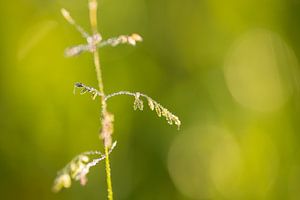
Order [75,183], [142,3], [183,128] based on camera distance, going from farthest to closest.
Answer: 1. [142,3]
2. [183,128]
3. [75,183]

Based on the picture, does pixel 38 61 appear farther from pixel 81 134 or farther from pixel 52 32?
pixel 81 134

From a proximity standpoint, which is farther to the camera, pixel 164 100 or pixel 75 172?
pixel 164 100

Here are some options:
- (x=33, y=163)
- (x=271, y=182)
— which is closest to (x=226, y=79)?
(x=271, y=182)

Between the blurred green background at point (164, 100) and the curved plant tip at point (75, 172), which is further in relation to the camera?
the blurred green background at point (164, 100)

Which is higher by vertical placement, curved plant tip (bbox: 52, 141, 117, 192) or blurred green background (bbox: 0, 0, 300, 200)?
blurred green background (bbox: 0, 0, 300, 200)

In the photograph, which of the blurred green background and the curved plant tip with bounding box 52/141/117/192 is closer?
the curved plant tip with bounding box 52/141/117/192

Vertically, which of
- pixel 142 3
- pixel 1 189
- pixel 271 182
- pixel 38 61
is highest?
pixel 142 3

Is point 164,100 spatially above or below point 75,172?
above

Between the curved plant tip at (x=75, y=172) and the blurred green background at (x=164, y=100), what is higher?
the blurred green background at (x=164, y=100)
